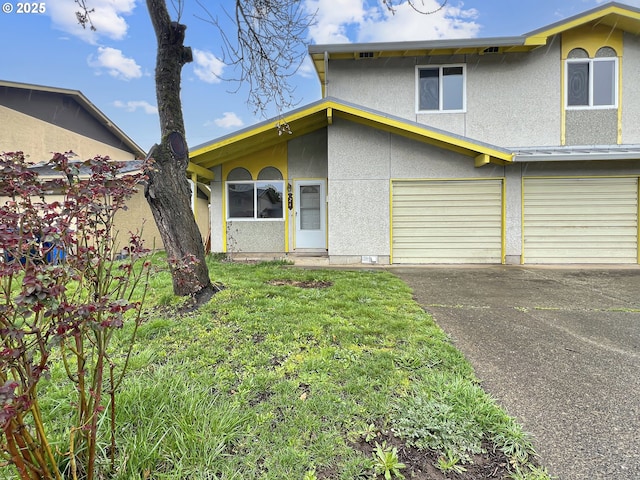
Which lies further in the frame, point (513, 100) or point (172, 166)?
point (513, 100)

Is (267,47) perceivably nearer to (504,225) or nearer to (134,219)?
(504,225)

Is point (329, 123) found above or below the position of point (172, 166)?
above

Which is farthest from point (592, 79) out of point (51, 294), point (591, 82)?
point (51, 294)

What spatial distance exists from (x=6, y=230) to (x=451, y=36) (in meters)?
10.6

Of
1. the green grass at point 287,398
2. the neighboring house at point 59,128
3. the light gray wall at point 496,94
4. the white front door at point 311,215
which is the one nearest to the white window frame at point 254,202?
the white front door at point 311,215

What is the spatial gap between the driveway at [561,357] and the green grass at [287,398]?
0.24 meters

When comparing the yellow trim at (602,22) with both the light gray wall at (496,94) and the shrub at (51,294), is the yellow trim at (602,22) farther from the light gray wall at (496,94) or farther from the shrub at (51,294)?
the shrub at (51,294)

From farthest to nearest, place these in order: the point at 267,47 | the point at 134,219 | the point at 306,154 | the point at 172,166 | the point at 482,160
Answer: the point at 134,219, the point at 306,154, the point at 482,160, the point at 267,47, the point at 172,166

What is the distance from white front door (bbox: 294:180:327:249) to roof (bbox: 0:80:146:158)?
39.6ft

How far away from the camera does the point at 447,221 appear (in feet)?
29.0

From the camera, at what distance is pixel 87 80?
46.5 ft

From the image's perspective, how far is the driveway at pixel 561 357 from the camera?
199 centimetres

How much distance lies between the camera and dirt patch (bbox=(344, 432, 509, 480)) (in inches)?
70.2

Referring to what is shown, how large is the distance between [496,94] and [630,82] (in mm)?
3566
